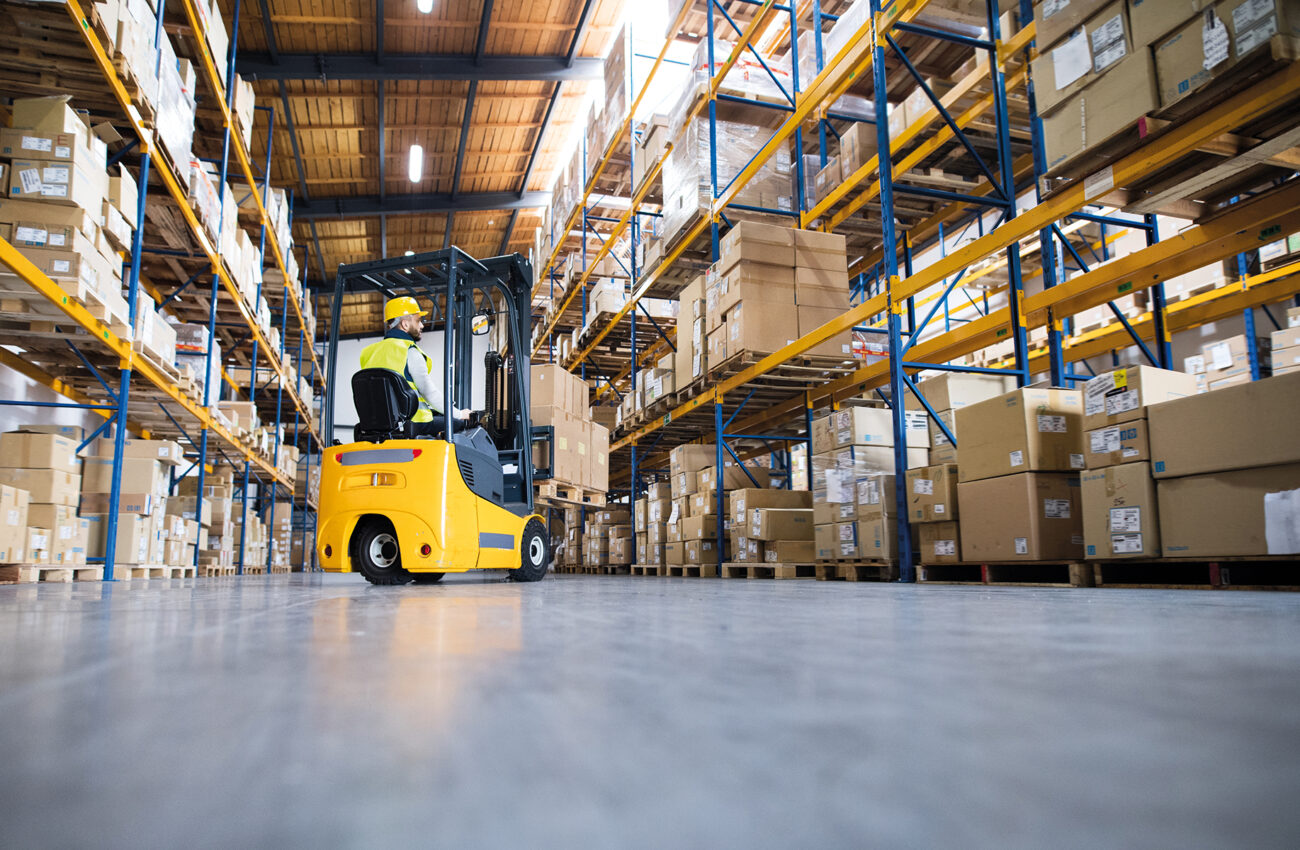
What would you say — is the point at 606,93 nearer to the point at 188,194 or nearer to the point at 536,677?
the point at 188,194

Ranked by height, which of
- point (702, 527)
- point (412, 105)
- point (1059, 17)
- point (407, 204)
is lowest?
point (702, 527)

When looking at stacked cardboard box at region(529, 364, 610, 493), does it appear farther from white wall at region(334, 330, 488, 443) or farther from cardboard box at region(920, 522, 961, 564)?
white wall at region(334, 330, 488, 443)

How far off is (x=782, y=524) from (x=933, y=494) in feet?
7.69

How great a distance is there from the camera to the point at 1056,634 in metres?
1.51

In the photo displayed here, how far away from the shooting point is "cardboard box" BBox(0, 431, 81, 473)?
616 centimetres

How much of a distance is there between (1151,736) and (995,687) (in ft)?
0.83

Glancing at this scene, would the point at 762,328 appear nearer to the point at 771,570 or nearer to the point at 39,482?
the point at 771,570

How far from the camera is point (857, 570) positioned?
6.36 m

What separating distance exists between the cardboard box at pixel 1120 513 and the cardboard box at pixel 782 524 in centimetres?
342

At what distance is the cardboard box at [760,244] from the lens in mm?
7191

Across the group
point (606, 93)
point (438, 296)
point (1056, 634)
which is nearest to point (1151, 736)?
point (1056, 634)

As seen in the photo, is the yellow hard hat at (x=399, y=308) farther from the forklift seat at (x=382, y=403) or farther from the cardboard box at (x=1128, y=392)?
the cardboard box at (x=1128, y=392)

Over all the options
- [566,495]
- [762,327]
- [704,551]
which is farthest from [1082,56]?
A: [704,551]

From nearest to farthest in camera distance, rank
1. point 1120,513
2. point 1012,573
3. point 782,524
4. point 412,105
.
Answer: point 1120,513 → point 1012,573 → point 782,524 → point 412,105
